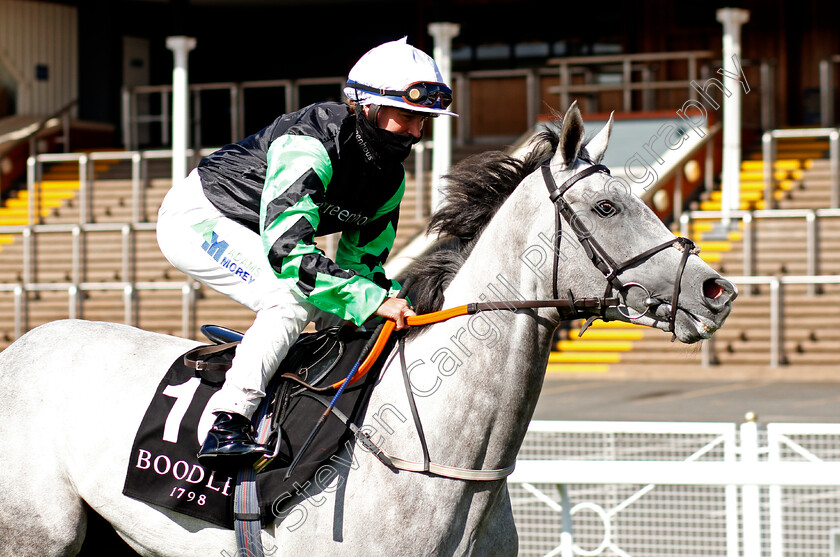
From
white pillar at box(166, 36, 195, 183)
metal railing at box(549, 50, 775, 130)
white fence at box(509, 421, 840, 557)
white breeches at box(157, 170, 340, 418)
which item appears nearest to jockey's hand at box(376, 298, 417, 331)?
white breeches at box(157, 170, 340, 418)

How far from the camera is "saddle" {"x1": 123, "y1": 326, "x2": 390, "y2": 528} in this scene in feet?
10.5

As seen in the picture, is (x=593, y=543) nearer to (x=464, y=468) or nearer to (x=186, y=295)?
(x=464, y=468)

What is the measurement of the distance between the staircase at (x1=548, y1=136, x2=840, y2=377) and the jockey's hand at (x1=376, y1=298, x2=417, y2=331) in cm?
844

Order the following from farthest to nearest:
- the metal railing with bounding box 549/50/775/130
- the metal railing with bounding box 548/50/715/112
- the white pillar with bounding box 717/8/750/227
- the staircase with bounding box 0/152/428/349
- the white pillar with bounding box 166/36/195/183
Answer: the white pillar with bounding box 166/36/195/183, the metal railing with bounding box 549/50/775/130, the metal railing with bounding box 548/50/715/112, the staircase with bounding box 0/152/428/349, the white pillar with bounding box 717/8/750/227

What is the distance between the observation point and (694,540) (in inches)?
208

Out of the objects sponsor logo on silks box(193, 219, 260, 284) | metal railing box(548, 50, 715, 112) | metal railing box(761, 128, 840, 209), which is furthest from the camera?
metal railing box(548, 50, 715, 112)

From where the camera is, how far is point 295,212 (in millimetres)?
3148

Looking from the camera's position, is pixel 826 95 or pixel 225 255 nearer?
pixel 225 255

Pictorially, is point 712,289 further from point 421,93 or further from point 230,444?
point 230,444

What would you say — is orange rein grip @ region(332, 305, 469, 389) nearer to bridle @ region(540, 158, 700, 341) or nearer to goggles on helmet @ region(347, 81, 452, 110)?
bridle @ region(540, 158, 700, 341)

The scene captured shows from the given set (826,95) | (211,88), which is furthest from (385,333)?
(211,88)

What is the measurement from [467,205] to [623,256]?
1.95 ft

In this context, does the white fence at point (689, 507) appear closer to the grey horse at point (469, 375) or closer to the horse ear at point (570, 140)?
the grey horse at point (469, 375)

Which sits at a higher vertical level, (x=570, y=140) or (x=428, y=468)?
(x=570, y=140)
